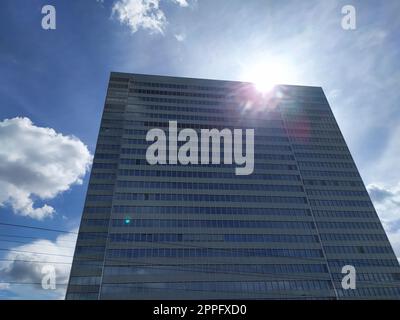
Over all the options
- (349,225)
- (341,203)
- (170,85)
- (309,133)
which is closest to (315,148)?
(309,133)

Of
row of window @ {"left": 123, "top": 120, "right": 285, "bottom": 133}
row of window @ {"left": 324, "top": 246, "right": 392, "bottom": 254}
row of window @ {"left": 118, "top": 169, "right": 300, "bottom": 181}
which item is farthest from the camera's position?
row of window @ {"left": 123, "top": 120, "right": 285, "bottom": 133}

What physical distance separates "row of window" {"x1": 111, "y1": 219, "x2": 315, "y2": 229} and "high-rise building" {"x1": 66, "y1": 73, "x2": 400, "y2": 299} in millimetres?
257

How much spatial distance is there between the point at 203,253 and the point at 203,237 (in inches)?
151

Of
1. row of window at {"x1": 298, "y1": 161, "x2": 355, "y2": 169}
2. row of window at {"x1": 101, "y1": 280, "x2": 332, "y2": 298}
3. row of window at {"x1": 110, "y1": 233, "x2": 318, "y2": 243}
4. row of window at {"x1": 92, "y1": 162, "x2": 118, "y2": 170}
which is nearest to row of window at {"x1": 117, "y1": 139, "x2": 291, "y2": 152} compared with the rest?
row of window at {"x1": 92, "y1": 162, "x2": 118, "y2": 170}

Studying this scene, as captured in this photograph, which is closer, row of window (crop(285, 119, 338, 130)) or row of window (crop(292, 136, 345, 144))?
row of window (crop(292, 136, 345, 144))

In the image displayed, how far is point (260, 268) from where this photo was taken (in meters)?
61.1

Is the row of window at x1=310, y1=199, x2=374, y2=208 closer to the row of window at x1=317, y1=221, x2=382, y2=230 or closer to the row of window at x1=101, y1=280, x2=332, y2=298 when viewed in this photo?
the row of window at x1=317, y1=221, x2=382, y2=230

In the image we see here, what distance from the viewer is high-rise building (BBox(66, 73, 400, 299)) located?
58.3 m

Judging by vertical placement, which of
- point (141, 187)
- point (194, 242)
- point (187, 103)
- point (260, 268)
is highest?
point (187, 103)

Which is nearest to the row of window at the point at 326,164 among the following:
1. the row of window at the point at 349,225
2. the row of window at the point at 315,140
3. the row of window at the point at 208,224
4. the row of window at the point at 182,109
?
the row of window at the point at 315,140

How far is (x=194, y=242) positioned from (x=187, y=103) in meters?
47.1
